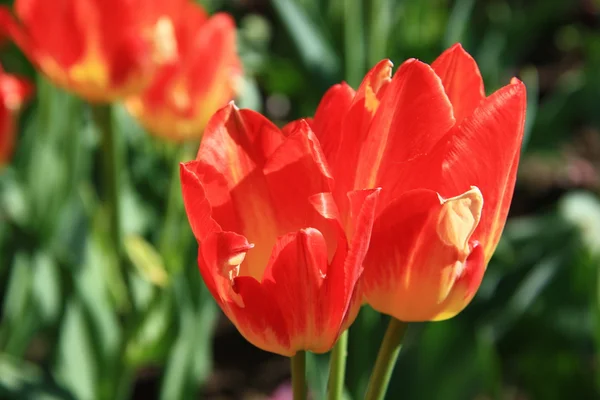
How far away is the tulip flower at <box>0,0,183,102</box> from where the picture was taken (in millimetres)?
968

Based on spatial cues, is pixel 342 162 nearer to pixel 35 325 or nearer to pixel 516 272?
pixel 516 272

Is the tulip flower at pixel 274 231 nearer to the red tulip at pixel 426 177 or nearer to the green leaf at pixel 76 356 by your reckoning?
the red tulip at pixel 426 177

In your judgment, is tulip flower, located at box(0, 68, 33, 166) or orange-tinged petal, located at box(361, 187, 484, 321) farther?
tulip flower, located at box(0, 68, 33, 166)

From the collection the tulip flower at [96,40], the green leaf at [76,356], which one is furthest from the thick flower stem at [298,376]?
the green leaf at [76,356]

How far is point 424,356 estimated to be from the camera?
1164 mm

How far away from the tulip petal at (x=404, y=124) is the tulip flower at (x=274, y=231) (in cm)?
3

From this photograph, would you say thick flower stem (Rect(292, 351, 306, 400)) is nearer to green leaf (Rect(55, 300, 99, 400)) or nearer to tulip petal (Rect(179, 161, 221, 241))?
tulip petal (Rect(179, 161, 221, 241))

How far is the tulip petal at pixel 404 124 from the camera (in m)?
0.44

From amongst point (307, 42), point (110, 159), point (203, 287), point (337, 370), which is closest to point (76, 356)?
point (203, 287)

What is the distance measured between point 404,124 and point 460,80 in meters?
0.06

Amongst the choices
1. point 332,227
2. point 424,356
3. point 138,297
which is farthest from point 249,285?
point 138,297

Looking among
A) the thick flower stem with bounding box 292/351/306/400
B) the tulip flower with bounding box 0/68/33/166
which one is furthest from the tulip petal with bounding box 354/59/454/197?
the tulip flower with bounding box 0/68/33/166

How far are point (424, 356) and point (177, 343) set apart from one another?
36 cm

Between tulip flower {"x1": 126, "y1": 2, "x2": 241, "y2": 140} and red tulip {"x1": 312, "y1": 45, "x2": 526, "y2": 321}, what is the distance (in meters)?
0.66
